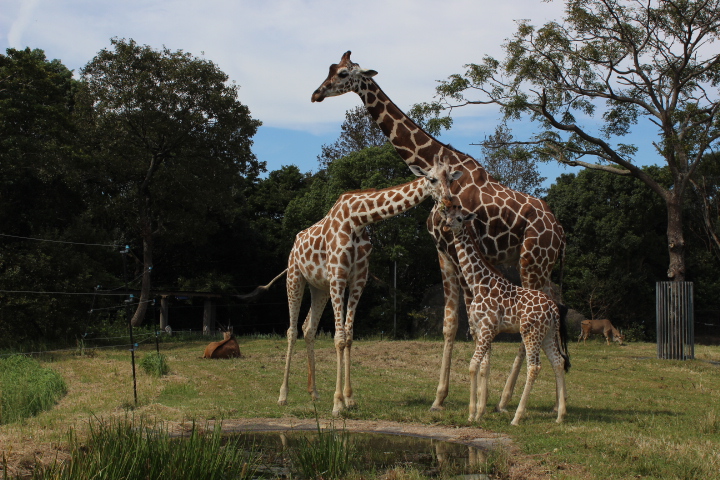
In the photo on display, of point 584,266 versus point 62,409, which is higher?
point 584,266

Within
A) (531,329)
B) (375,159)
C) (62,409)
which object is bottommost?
(62,409)

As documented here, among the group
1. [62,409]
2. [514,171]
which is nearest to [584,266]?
[514,171]

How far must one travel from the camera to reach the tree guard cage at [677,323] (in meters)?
20.5

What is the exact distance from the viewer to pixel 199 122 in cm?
2695

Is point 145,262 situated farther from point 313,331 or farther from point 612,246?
point 612,246

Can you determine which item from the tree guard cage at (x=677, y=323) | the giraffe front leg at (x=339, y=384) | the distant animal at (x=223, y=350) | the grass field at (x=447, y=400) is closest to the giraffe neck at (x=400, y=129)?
the giraffe front leg at (x=339, y=384)

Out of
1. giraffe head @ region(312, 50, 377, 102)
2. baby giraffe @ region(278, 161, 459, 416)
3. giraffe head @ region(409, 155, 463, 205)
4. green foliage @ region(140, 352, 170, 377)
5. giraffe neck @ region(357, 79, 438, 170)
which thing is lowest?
green foliage @ region(140, 352, 170, 377)

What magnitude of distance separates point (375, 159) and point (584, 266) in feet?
40.1

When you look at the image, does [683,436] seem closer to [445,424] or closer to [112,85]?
[445,424]

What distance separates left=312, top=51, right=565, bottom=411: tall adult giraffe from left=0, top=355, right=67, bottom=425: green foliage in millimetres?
5986

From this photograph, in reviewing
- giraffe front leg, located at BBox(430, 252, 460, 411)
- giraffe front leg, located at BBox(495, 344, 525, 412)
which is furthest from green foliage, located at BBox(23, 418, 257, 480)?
giraffe front leg, located at BBox(495, 344, 525, 412)

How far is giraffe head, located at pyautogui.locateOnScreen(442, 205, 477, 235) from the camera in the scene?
9.66 meters

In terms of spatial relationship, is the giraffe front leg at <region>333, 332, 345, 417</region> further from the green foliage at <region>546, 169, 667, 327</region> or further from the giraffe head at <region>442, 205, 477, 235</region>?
the green foliage at <region>546, 169, 667, 327</region>

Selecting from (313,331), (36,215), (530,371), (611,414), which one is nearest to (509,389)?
(530,371)
